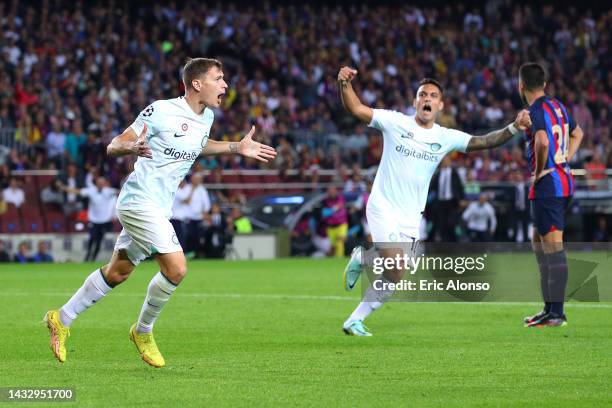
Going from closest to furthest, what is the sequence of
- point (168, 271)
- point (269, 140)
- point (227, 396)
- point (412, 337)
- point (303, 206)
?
point (227, 396), point (168, 271), point (412, 337), point (303, 206), point (269, 140)

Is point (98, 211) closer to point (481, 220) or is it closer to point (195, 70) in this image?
point (481, 220)

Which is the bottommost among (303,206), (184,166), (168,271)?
(303,206)

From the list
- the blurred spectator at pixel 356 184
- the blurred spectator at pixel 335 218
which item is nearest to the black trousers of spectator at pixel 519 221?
the blurred spectator at pixel 356 184

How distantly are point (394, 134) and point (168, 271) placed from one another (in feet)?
10.4

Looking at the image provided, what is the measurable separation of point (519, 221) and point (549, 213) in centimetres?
1686

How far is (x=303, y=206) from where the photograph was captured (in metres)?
27.4

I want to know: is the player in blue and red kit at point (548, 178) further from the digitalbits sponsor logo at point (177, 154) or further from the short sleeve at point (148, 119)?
the short sleeve at point (148, 119)

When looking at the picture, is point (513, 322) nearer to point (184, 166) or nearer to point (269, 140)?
point (184, 166)

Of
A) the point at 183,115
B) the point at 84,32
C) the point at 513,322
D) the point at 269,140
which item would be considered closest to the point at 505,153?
the point at 269,140

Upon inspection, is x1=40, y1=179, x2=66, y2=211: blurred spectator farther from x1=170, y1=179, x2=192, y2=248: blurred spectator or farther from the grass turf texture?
the grass turf texture

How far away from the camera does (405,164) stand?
11.4m

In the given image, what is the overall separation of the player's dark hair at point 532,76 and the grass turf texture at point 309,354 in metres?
2.36

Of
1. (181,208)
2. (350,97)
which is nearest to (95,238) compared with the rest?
(181,208)

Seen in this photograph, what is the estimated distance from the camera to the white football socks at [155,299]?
9.16 meters
